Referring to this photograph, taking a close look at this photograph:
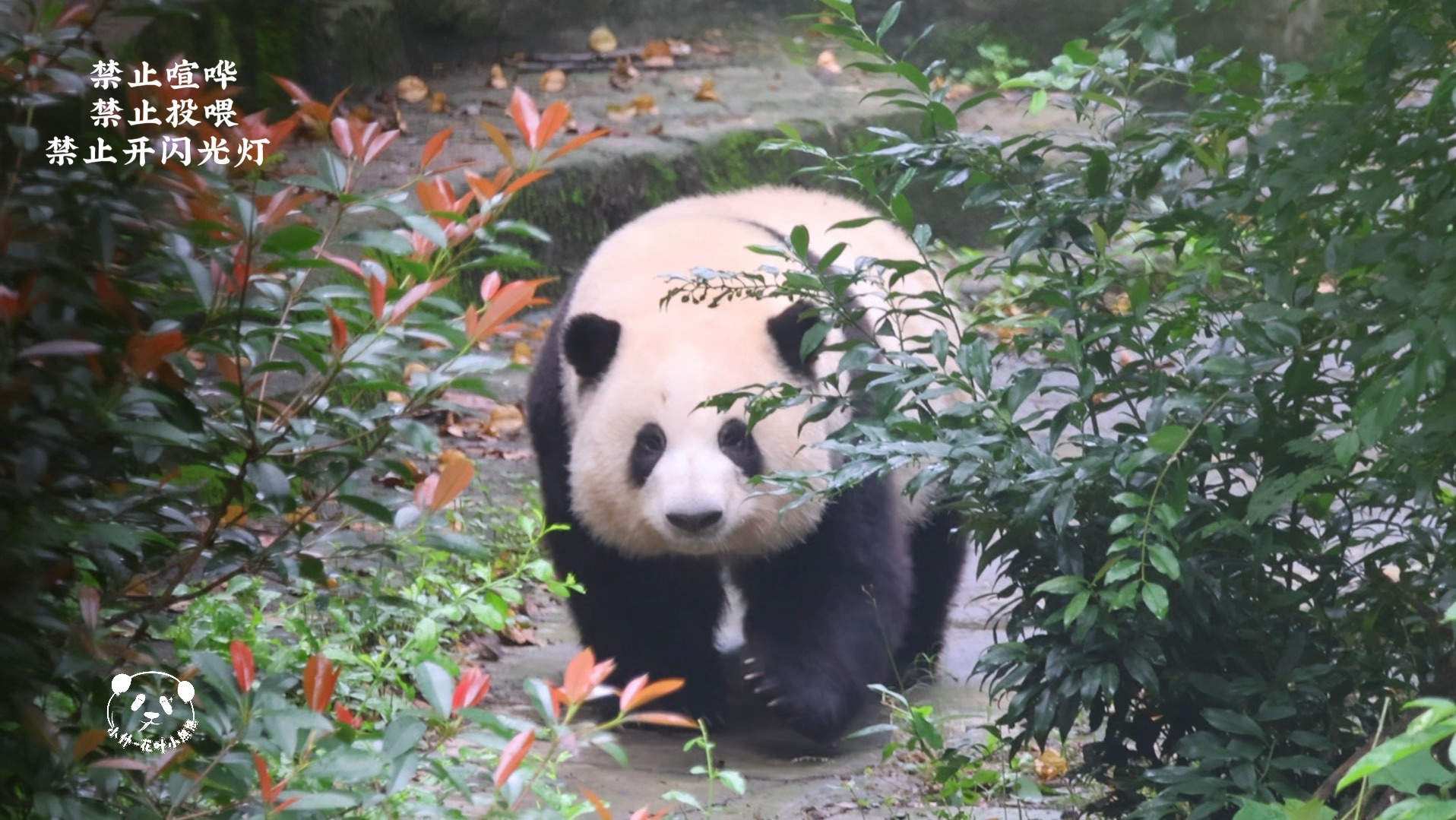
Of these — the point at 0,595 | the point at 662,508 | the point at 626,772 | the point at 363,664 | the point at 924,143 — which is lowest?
the point at 626,772

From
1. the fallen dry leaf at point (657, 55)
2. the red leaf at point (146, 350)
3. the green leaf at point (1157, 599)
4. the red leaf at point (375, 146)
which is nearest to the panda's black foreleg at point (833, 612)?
the green leaf at point (1157, 599)

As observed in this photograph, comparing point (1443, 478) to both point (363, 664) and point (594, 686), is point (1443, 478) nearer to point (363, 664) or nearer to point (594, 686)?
point (594, 686)

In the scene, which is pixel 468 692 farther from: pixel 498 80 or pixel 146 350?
pixel 498 80

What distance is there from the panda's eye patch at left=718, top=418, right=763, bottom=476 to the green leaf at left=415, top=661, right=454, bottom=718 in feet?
5.81

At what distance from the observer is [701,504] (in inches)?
126

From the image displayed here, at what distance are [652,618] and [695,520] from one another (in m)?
0.54

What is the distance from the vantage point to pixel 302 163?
616 cm

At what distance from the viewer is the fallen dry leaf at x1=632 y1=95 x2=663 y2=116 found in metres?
7.73

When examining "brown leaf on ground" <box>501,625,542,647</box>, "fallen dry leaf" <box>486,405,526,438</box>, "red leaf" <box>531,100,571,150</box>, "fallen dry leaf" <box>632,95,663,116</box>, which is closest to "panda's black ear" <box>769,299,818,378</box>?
"brown leaf on ground" <box>501,625,542,647</box>

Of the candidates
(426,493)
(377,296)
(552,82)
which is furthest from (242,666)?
(552,82)

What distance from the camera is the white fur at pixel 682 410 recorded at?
3.29 meters

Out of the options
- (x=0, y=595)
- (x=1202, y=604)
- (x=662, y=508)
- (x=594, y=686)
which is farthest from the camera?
(x=662, y=508)

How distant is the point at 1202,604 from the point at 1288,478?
0.32 m

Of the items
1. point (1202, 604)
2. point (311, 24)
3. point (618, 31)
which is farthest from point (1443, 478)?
point (618, 31)
